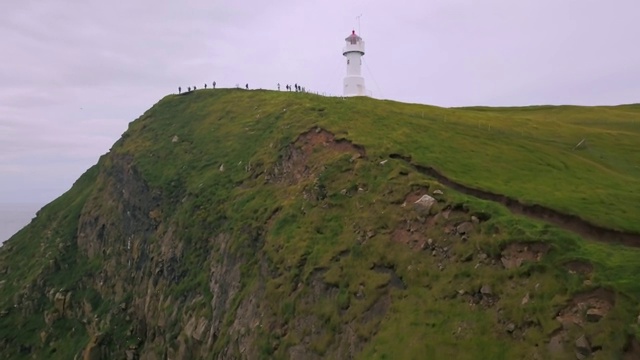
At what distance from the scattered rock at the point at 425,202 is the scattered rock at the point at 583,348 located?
11.5 metres

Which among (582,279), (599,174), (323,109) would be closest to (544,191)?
(599,174)

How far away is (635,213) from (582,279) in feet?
30.0

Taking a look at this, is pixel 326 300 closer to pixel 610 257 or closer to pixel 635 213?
pixel 610 257

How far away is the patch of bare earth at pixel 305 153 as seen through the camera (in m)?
39.6

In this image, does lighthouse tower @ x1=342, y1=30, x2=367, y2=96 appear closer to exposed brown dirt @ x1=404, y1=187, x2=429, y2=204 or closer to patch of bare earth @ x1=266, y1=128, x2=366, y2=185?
patch of bare earth @ x1=266, y1=128, x2=366, y2=185

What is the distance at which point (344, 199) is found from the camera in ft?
111

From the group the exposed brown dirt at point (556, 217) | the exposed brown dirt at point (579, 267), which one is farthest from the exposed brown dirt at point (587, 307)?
the exposed brown dirt at point (556, 217)

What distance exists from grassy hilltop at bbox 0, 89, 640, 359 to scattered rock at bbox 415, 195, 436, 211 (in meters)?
0.44

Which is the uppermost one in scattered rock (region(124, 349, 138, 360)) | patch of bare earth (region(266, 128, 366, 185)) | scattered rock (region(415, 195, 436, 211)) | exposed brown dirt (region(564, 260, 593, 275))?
patch of bare earth (region(266, 128, 366, 185))

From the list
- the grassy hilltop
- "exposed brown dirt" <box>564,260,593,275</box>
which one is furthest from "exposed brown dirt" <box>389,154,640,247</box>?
"exposed brown dirt" <box>564,260,593,275</box>

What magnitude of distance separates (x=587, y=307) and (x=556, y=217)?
29.0 ft

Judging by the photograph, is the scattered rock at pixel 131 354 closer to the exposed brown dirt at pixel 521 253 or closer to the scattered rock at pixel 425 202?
the scattered rock at pixel 425 202

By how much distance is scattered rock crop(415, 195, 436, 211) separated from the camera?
2803 cm

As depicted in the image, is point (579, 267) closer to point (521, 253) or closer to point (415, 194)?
point (521, 253)
